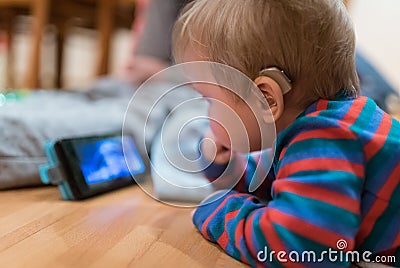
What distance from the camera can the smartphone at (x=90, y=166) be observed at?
2.55 feet

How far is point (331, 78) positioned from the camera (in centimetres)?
59

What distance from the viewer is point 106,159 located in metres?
0.86

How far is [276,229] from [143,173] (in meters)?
→ 0.46

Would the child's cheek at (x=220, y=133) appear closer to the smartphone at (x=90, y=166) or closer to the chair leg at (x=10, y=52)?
the smartphone at (x=90, y=166)

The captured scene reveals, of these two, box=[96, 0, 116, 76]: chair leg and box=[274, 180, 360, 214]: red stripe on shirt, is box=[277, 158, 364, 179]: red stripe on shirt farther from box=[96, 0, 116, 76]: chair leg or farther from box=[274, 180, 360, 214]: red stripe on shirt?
box=[96, 0, 116, 76]: chair leg

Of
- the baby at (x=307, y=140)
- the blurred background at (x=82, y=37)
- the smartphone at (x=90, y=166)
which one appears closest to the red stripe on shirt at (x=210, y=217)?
the baby at (x=307, y=140)

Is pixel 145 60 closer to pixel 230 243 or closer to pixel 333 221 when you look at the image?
pixel 230 243

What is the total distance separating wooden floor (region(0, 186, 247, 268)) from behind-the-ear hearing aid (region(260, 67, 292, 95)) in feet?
0.72

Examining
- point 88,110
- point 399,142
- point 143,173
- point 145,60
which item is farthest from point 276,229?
point 145,60

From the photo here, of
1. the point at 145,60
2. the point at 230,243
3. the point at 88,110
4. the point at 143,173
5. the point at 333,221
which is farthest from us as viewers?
the point at 145,60

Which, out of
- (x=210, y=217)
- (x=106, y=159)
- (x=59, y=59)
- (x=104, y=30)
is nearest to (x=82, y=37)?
(x=59, y=59)

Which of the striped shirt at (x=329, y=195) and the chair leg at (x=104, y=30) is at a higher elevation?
the striped shirt at (x=329, y=195)

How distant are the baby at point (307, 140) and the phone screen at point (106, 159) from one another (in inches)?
10.3

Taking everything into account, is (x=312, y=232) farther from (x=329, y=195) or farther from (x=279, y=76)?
(x=279, y=76)
